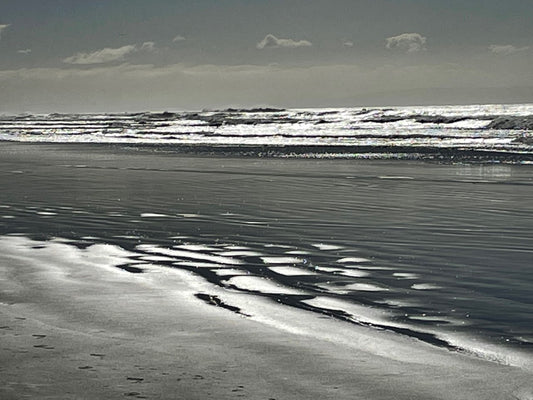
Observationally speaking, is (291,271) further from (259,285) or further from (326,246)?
(326,246)

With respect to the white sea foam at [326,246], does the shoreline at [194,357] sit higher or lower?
higher

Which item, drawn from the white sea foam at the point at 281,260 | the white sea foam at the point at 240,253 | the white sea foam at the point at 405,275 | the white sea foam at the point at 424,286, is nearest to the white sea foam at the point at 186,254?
the white sea foam at the point at 240,253

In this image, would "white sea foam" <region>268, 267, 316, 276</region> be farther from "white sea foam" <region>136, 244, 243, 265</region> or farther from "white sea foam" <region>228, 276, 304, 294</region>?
"white sea foam" <region>136, 244, 243, 265</region>

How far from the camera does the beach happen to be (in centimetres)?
554

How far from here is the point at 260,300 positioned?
8180mm

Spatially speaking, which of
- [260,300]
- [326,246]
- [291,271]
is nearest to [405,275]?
[291,271]

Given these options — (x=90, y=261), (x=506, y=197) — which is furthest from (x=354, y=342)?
(x=506, y=197)

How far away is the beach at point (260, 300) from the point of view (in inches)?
218

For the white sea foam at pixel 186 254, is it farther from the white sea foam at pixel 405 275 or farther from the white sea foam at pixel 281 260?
the white sea foam at pixel 405 275

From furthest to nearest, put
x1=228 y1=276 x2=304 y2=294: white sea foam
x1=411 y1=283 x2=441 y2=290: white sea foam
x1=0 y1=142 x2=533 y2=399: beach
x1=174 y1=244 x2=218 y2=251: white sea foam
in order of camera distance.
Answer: x1=174 y1=244 x2=218 y2=251: white sea foam
x1=411 y1=283 x2=441 y2=290: white sea foam
x1=228 y1=276 x2=304 y2=294: white sea foam
x1=0 y1=142 x2=533 y2=399: beach

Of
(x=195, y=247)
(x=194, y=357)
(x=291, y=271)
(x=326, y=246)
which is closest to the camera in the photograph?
(x=194, y=357)

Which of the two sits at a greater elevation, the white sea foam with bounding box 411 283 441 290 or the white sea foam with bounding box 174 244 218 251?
the white sea foam with bounding box 174 244 218 251

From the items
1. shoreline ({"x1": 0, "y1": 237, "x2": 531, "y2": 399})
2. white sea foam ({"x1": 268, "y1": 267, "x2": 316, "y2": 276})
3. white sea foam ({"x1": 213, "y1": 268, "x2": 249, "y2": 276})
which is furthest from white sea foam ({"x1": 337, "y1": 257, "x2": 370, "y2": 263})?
shoreline ({"x1": 0, "y1": 237, "x2": 531, "y2": 399})

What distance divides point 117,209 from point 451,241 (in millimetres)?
7586
